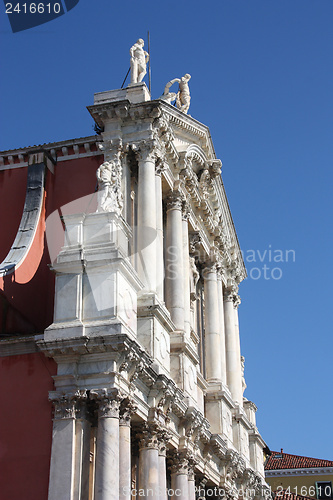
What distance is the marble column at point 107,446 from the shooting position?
12.5 metres

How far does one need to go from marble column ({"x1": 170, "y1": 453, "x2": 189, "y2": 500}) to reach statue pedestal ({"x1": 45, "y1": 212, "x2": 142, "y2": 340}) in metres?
3.94

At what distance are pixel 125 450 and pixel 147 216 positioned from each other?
584 cm

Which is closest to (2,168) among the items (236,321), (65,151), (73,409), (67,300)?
(65,151)

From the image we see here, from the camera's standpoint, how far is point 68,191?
18.7 m

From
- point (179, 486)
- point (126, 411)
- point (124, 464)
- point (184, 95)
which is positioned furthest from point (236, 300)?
→ point (124, 464)

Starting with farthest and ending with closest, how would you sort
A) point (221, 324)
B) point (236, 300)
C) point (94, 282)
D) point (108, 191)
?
point (236, 300) < point (221, 324) < point (108, 191) < point (94, 282)

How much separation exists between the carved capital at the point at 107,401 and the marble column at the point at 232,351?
1076cm

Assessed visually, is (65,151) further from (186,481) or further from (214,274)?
(186,481)

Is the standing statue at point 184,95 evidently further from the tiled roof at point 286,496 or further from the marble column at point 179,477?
the tiled roof at point 286,496

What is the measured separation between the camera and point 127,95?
18.8 m

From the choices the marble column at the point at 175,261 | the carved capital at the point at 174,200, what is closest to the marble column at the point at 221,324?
the marble column at the point at 175,261

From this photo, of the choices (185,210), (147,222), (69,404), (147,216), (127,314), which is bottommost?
(69,404)

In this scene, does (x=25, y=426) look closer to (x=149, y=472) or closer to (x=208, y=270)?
(x=149, y=472)

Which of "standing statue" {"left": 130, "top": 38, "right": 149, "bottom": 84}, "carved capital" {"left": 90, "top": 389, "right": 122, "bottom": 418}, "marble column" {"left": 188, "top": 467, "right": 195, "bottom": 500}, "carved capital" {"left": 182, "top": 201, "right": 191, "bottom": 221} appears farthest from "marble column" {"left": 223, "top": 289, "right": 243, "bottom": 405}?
"carved capital" {"left": 90, "top": 389, "right": 122, "bottom": 418}
